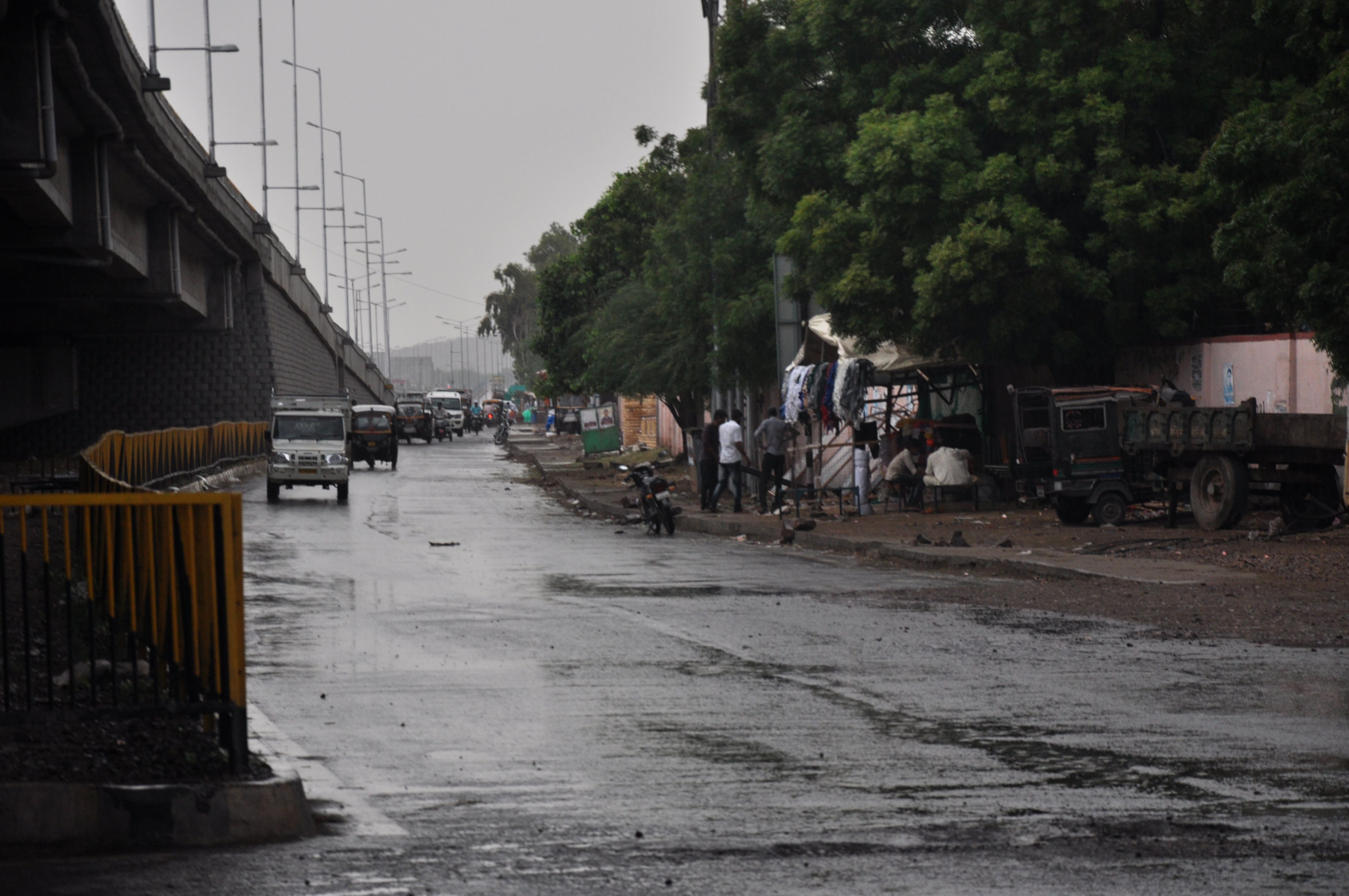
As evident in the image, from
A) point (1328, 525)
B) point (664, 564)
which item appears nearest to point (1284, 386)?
point (1328, 525)

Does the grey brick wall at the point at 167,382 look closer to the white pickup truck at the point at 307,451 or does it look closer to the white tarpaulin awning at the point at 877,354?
the white pickup truck at the point at 307,451

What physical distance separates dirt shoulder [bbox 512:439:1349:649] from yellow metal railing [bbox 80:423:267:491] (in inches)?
347

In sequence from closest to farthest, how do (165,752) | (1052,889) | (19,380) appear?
(1052,889) < (165,752) < (19,380)

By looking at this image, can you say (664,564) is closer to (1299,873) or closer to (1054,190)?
(1054,190)

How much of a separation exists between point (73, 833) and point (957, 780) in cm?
360

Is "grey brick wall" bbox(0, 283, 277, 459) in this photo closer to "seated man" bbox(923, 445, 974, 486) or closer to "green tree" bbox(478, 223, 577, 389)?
"seated man" bbox(923, 445, 974, 486)

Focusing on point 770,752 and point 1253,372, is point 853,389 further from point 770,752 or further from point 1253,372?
point 770,752

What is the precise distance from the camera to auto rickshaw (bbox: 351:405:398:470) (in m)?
53.0

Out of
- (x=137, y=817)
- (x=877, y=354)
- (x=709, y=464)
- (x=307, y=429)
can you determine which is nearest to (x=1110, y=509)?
(x=877, y=354)

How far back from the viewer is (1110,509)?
2372 cm

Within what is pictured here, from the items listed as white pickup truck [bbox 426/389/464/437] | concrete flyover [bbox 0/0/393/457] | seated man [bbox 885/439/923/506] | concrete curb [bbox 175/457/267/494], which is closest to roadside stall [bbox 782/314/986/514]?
seated man [bbox 885/439/923/506]

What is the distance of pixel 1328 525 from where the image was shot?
21.1 metres

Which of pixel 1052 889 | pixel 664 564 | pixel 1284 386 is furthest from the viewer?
pixel 1284 386

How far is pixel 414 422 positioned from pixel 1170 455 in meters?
61.2
